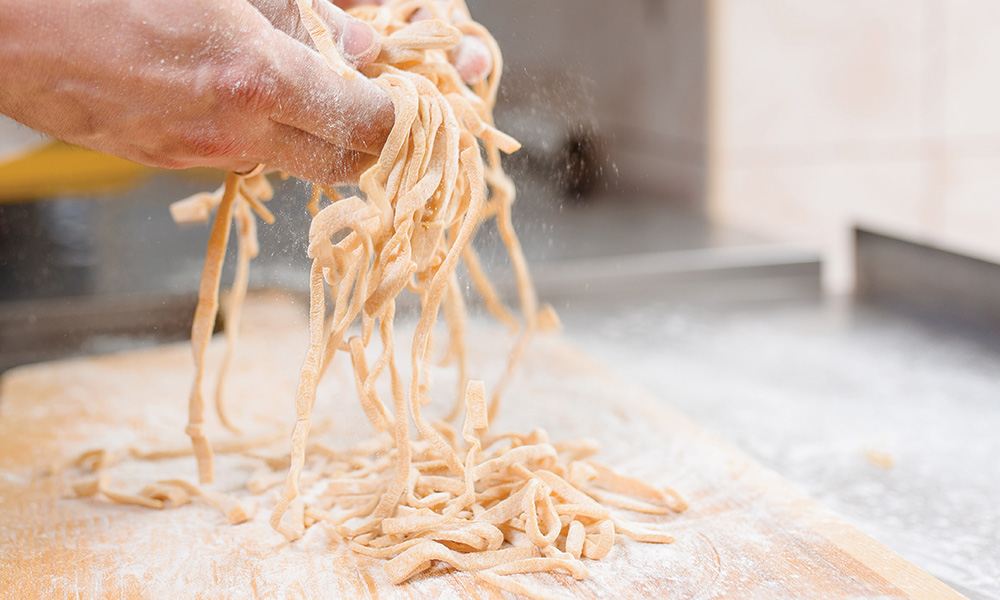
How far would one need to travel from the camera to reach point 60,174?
2033 millimetres

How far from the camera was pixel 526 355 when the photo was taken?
4.05 feet

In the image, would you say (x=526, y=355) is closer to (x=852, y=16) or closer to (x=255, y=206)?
(x=255, y=206)

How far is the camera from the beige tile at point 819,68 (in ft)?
7.74

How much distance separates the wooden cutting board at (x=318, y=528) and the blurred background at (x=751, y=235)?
0.08 m

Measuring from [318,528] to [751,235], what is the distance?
4.74ft

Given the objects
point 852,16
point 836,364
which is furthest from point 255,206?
point 852,16

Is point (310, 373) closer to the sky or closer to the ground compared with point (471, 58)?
closer to the ground

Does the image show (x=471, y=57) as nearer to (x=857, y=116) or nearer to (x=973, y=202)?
(x=857, y=116)

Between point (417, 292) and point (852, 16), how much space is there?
2.06m

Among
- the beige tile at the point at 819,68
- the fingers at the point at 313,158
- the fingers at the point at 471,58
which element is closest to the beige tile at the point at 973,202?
the beige tile at the point at 819,68

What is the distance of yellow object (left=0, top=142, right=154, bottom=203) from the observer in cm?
192

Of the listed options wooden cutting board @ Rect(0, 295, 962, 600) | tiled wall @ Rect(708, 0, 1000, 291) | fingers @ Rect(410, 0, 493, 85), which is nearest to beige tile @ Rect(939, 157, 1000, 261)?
tiled wall @ Rect(708, 0, 1000, 291)

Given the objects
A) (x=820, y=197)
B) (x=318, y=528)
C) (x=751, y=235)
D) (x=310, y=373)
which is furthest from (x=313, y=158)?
(x=820, y=197)

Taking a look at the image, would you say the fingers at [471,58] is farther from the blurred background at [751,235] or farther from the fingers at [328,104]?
the fingers at [328,104]
